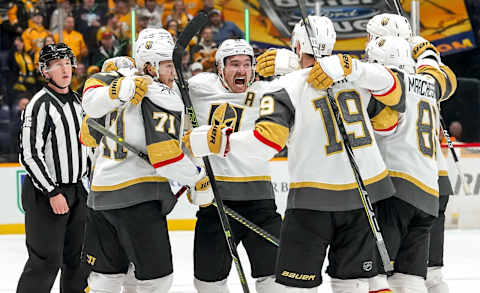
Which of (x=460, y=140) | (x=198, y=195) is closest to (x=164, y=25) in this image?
(x=460, y=140)

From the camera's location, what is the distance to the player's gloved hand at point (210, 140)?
238 cm

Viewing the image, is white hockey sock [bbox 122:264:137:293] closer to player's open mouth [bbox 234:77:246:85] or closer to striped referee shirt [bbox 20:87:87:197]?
striped referee shirt [bbox 20:87:87:197]

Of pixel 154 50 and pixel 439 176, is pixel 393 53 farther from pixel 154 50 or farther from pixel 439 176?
pixel 154 50

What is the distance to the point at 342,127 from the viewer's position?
2.35m

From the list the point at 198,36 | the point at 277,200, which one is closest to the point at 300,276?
the point at 277,200

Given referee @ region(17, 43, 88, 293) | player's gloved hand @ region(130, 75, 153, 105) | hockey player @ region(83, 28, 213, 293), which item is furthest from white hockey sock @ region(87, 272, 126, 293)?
player's gloved hand @ region(130, 75, 153, 105)

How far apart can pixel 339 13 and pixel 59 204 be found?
5010 mm

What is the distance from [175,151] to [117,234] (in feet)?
1.29

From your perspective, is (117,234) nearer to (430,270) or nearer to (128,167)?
(128,167)

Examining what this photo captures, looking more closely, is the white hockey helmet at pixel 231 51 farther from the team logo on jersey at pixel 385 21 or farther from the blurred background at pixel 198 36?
the blurred background at pixel 198 36

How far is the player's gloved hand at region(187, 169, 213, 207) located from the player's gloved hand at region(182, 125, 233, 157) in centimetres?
48

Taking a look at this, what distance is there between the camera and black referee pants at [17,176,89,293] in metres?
3.21

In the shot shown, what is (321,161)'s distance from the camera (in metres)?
2.37

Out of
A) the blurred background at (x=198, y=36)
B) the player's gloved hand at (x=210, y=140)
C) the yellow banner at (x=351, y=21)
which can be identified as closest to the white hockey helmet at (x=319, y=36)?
the player's gloved hand at (x=210, y=140)
